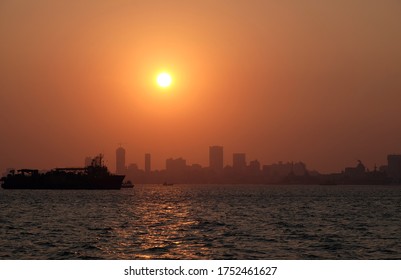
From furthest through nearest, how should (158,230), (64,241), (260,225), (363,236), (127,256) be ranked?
(260,225) → (158,230) → (363,236) → (64,241) → (127,256)

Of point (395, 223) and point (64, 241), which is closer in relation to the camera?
point (64, 241)

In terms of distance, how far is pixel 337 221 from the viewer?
7675 cm

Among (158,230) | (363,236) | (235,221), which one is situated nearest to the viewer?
(363,236)

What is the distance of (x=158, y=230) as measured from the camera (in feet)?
206

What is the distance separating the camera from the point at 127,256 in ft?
144

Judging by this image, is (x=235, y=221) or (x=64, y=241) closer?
(x=64, y=241)

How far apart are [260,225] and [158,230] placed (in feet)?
37.3
